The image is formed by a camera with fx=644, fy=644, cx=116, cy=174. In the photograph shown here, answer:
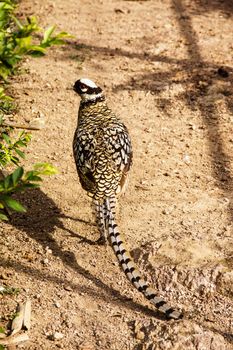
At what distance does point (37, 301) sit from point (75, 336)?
0.49 meters

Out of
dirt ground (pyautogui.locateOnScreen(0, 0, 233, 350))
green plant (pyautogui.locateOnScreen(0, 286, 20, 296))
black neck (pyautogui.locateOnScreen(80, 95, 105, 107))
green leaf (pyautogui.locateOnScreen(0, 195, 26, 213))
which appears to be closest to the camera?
green leaf (pyautogui.locateOnScreen(0, 195, 26, 213))

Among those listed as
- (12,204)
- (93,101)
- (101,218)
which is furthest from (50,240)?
(12,204)

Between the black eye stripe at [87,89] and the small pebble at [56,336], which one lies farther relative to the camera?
the black eye stripe at [87,89]

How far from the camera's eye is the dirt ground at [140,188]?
504cm

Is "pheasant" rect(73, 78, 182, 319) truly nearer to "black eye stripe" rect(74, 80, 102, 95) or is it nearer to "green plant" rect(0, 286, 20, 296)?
"black eye stripe" rect(74, 80, 102, 95)

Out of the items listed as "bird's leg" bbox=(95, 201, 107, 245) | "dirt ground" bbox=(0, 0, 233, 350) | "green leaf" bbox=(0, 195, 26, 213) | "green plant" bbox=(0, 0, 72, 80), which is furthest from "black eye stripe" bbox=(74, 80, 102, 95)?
"green leaf" bbox=(0, 195, 26, 213)

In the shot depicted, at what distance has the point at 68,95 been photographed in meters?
8.47

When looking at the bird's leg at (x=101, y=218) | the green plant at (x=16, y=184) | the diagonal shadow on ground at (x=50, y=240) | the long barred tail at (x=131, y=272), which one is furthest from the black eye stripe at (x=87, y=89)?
the green plant at (x=16, y=184)

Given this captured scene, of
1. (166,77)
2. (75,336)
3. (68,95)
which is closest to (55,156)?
(68,95)

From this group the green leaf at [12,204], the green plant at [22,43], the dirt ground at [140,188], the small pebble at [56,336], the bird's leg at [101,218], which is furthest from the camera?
the bird's leg at [101,218]

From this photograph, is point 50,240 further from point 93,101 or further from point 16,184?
point 16,184

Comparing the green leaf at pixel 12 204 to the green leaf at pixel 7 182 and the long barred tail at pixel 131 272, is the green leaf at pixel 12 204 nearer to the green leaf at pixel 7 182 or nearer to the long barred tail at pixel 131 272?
the green leaf at pixel 7 182

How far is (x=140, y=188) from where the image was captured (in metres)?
6.73

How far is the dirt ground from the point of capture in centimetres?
504
